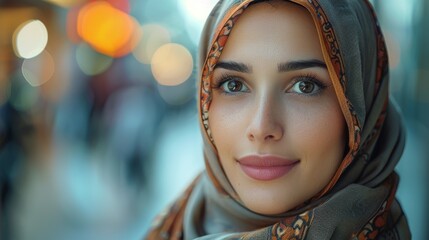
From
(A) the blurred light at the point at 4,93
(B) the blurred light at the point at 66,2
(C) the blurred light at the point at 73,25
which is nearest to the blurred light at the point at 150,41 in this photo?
(C) the blurred light at the point at 73,25

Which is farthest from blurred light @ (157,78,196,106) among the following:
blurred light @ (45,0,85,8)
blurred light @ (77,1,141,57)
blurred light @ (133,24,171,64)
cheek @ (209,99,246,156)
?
cheek @ (209,99,246,156)

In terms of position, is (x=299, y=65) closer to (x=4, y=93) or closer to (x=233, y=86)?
(x=233, y=86)

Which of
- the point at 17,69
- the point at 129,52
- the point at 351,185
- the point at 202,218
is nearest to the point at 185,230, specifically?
the point at 202,218

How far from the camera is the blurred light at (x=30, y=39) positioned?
10.9 meters

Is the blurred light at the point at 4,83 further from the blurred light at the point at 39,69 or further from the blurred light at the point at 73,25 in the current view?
the blurred light at the point at 73,25

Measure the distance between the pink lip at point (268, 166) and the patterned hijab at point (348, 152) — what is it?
0.13 m

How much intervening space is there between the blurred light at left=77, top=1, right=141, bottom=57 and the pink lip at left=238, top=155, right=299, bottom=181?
43.0 feet

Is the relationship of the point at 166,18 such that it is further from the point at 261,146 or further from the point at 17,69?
the point at 261,146

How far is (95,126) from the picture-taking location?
11164 mm

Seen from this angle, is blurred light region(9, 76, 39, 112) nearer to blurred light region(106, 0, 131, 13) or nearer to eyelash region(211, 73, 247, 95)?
eyelash region(211, 73, 247, 95)

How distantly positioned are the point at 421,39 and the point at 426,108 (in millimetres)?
860

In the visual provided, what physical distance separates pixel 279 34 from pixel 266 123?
0.84ft

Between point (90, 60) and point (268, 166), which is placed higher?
point (268, 166)

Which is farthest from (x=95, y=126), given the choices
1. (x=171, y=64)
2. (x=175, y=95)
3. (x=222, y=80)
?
(x=171, y=64)
